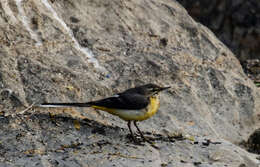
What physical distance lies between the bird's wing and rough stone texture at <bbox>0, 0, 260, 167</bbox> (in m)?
0.43

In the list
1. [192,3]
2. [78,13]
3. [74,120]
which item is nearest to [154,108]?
[74,120]

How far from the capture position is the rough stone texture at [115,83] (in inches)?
287

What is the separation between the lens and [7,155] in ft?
21.9

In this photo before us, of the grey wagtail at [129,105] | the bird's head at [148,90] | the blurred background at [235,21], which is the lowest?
the grey wagtail at [129,105]

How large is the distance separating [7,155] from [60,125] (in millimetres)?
1165

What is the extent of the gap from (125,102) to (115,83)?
1212 millimetres

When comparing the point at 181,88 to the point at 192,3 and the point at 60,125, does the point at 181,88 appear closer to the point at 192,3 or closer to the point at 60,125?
the point at 60,125

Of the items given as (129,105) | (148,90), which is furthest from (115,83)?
(129,105)

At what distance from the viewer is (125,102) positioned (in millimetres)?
7785

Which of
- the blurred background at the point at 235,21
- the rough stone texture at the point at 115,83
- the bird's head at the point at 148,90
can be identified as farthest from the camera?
the blurred background at the point at 235,21

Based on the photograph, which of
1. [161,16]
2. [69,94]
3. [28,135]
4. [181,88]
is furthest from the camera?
[161,16]

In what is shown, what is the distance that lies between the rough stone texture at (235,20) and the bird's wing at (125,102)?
8070mm

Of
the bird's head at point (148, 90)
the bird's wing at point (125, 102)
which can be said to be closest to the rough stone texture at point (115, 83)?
the bird's wing at point (125, 102)

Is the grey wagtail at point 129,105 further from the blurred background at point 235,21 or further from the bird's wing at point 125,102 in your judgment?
the blurred background at point 235,21
